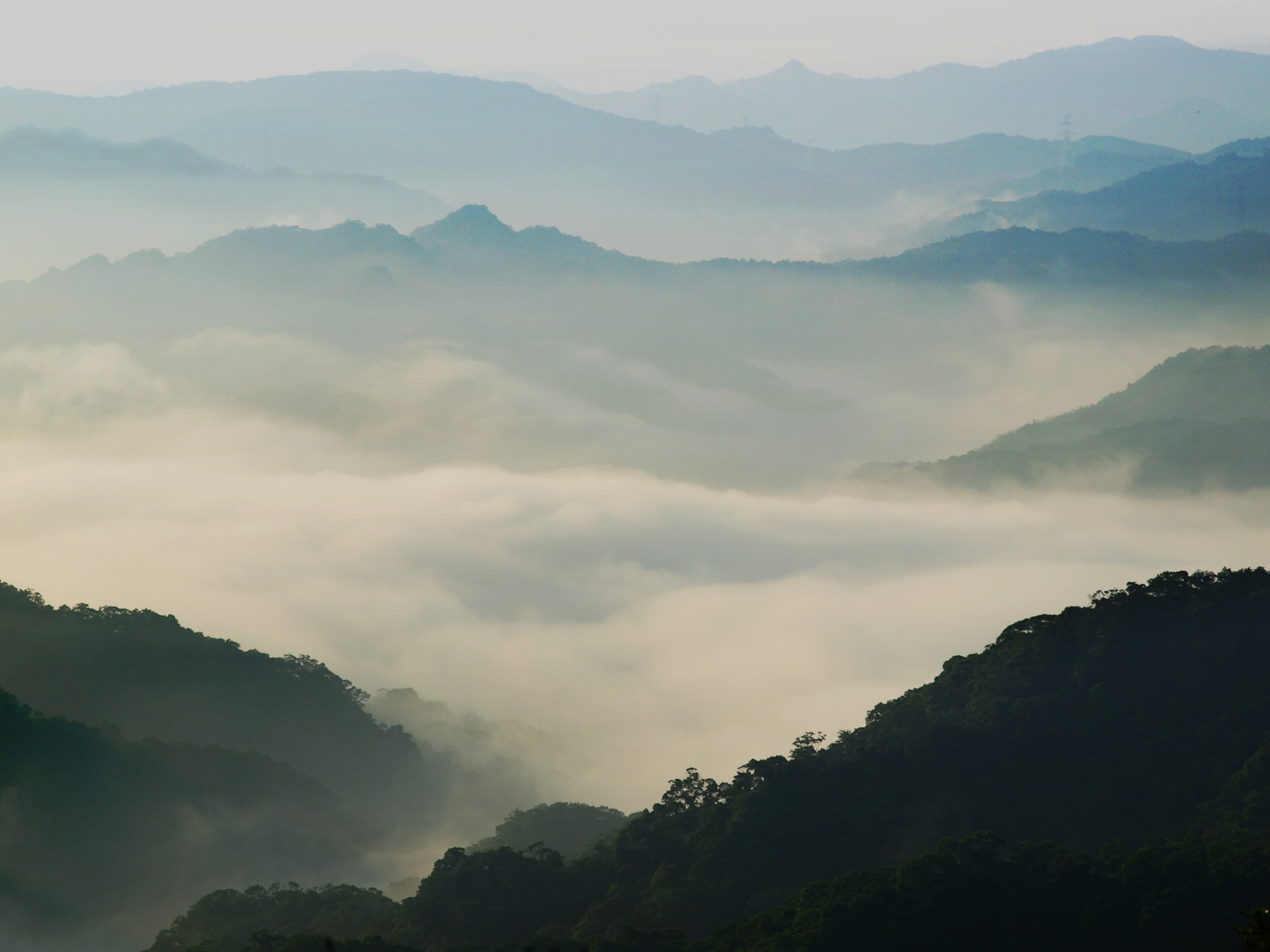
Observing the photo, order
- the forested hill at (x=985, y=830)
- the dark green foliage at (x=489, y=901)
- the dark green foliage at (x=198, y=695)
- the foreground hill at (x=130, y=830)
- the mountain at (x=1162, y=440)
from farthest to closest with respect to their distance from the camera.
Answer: the mountain at (x=1162, y=440)
the dark green foliage at (x=198, y=695)
the foreground hill at (x=130, y=830)
the dark green foliage at (x=489, y=901)
the forested hill at (x=985, y=830)

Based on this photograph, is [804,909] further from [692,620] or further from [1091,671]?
[692,620]

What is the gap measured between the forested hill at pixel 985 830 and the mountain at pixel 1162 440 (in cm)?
9046

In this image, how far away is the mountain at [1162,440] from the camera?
417 ft

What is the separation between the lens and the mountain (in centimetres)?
12706

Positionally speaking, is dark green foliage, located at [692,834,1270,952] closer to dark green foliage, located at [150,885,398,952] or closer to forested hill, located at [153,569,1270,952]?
forested hill, located at [153,569,1270,952]

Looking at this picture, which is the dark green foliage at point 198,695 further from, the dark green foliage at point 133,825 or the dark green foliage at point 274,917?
the dark green foliage at point 274,917

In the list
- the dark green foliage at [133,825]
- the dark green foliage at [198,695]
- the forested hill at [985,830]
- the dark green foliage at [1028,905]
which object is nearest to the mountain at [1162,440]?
the forested hill at [985,830]

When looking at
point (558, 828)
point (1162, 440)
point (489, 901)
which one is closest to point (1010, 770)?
point (489, 901)

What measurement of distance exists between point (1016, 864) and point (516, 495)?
15509 cm

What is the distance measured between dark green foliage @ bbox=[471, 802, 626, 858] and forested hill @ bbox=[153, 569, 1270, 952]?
328 inches

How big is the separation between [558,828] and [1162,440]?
98.3 meters

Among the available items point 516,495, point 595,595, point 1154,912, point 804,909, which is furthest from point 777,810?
point 516,495

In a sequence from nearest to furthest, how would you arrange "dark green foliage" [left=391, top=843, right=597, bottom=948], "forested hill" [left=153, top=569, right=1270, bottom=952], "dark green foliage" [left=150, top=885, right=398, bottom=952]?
"forested hill" [left=153, top=569, right=1270, bottom=952]
"dark green foliage" [left=391, top=843, right=597, bottom=948]
"dark green foliage" [left=150, top=885, right=398, bottom=952]

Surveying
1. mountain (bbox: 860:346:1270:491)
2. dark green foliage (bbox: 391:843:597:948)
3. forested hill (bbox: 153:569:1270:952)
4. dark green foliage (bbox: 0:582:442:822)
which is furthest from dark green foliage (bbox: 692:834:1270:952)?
mountain (bbox: 860:346:1270:491)
